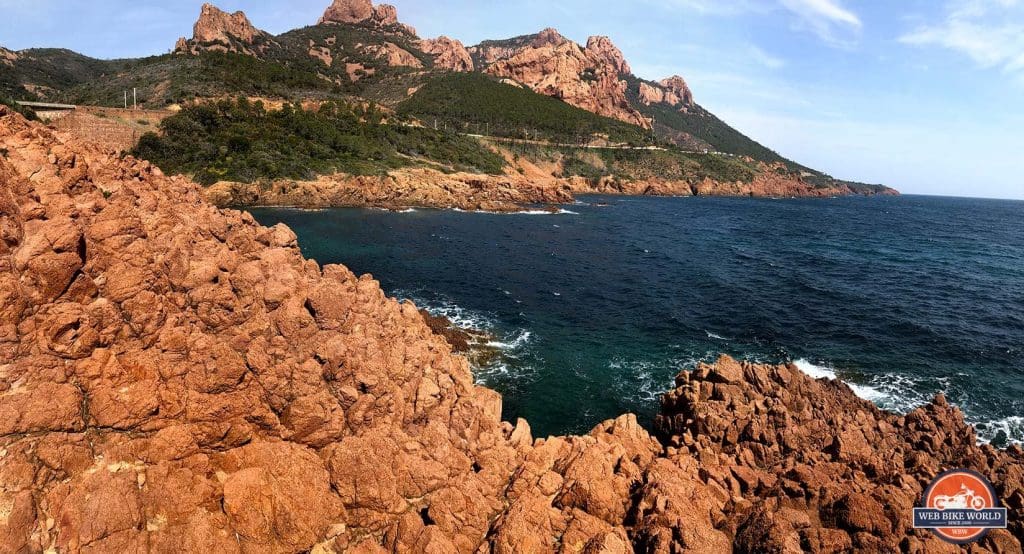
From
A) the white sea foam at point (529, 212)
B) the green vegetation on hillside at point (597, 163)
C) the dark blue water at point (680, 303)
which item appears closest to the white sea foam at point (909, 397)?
the dark blue water at point (680, 303)

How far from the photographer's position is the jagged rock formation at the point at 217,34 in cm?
16657

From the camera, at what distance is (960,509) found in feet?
51.2

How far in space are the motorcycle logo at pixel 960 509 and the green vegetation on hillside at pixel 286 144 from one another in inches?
3968

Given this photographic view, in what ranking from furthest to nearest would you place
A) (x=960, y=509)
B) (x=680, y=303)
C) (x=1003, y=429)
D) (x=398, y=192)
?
(x=398, y=192) < (x=680, y=303) < (x=1003, y=429) < (x=960, y=509)

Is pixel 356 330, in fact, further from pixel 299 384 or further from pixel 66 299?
pixel 66 299

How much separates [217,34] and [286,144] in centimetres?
10905

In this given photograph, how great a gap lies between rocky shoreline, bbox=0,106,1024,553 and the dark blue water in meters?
10.1

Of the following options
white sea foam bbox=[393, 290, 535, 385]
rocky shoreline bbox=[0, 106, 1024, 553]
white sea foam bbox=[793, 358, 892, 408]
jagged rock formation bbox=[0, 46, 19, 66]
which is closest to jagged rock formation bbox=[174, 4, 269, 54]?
jagged rock formation bbox=[0, 46, 19, 66]

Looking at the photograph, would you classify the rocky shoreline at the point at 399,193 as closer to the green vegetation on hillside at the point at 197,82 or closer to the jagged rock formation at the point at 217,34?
the green vegetation on hillside at the point at 197,82

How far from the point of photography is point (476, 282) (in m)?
49.4

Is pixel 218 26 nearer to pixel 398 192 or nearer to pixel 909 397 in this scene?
pixel 398 192

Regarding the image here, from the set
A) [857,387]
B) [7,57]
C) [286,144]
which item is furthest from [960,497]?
[7,57]

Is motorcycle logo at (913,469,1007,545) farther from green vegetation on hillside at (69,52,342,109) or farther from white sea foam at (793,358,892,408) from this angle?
green vegetation on hillside at (69,52,342,109)

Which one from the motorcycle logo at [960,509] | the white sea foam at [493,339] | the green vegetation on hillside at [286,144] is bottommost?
the white sea foam at [493,339]
